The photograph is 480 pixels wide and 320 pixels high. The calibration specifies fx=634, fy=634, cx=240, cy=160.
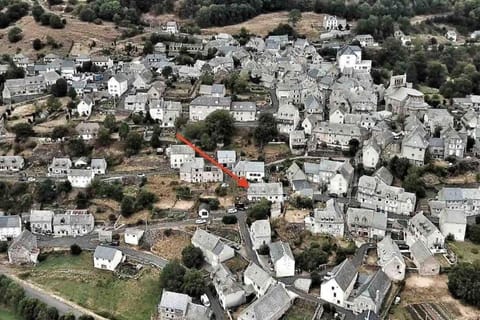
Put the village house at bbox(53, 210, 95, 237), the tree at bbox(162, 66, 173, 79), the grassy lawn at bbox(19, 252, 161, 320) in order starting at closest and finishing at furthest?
the grassy lawn at bbox(19, 252, 161, 320)
the village house at bbox(53, 210, 95, 237)
the tree at bbox(162, 66, 173, 79)

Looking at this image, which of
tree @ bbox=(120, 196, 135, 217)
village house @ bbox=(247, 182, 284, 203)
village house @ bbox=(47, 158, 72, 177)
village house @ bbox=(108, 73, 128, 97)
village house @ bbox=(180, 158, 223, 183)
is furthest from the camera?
village house @ bbox=(108, 73, 128, 97)

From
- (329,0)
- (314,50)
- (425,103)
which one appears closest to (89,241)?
(425,103)

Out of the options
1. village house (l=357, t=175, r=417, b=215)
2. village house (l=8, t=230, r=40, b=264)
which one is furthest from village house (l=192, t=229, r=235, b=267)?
village house (l=8, t=230, r=40, b=264)

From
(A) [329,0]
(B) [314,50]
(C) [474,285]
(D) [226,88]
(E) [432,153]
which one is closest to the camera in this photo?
(C) [474,285]

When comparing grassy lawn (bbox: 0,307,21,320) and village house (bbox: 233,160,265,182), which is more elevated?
village house (bbox: 233,160,265,182)

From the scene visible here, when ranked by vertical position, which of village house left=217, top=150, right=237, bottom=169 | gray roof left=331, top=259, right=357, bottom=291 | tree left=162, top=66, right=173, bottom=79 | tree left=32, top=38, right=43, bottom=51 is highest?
tree left=32, top=38, right=43, bottom=51

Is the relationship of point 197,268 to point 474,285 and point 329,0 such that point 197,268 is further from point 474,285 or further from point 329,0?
point 329,0

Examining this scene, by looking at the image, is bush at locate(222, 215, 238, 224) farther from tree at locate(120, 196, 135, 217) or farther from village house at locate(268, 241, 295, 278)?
tree at locate(120, 196, 135, 217)
